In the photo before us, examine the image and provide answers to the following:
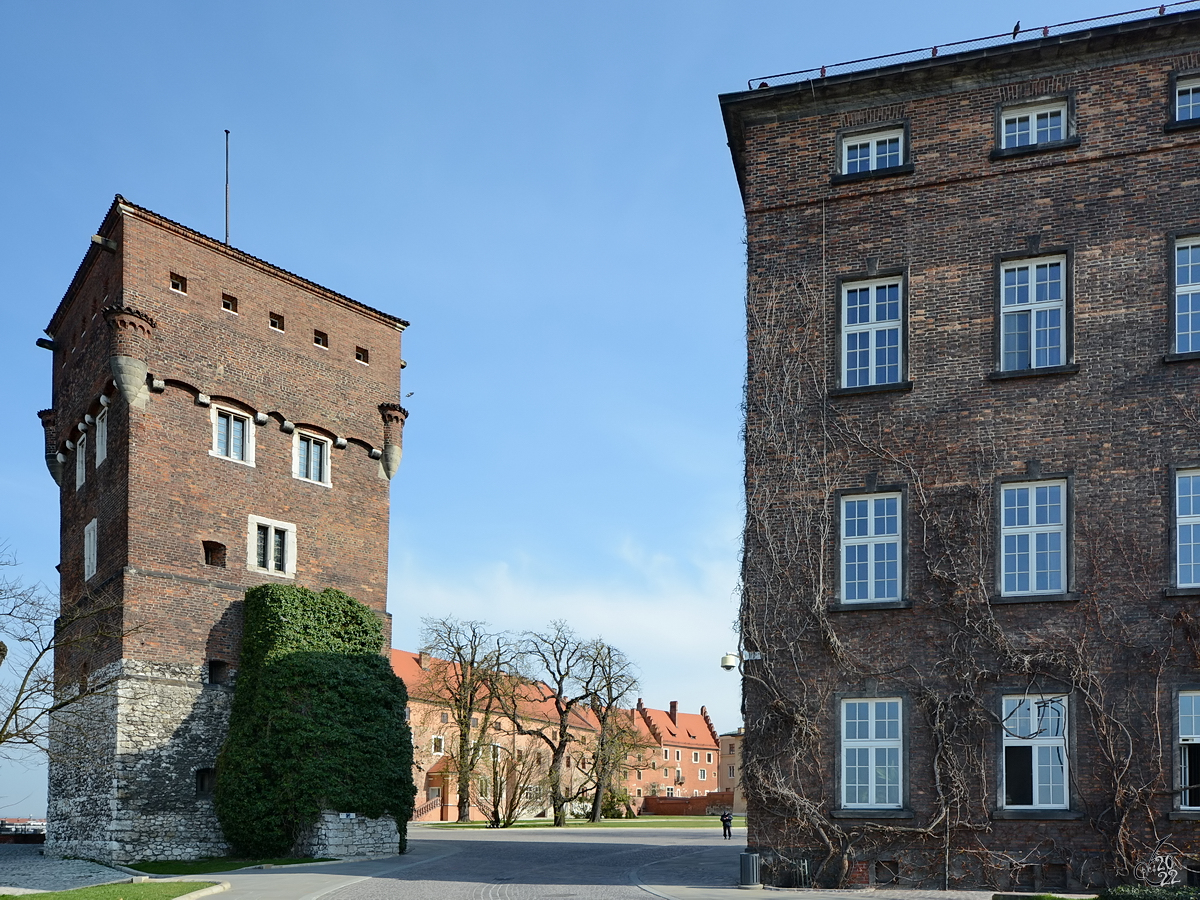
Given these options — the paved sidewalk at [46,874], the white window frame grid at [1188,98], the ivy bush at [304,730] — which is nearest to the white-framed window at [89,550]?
the ivy bush at [304,730]

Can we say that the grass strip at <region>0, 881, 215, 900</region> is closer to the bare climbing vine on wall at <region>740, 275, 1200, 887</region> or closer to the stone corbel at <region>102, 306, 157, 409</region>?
the bare climbing vine on wall at <region>740, 275, 1200, 887</region>

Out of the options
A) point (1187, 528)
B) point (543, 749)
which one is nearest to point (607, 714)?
point (543, 749)

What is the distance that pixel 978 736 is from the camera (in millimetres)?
20203

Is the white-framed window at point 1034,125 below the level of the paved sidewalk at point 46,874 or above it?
above

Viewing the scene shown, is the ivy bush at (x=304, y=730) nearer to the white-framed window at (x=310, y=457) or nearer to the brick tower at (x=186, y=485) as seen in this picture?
the brick tower at (x=186, y=485)

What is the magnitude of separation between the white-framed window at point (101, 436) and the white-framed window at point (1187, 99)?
2825 cm

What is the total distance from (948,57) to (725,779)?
4452 inches

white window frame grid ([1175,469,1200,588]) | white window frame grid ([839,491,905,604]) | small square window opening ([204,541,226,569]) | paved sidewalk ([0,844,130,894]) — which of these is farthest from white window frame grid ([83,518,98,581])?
white window frame grid ([1175,469,1200,588])

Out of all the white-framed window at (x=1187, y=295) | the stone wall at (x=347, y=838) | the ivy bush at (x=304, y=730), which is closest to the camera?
the white-framed window at (x=1187, y=295)

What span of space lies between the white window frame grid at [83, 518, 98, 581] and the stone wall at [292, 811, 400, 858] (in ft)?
34.6

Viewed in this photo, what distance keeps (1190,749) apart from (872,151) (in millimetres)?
12098

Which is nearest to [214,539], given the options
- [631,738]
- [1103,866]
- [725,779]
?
[1103,866]

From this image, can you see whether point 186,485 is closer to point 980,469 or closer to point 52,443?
point 52,443

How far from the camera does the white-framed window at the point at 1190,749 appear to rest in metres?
19.0
